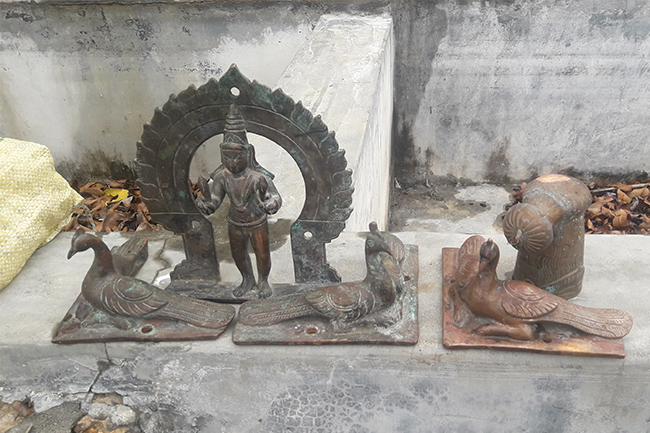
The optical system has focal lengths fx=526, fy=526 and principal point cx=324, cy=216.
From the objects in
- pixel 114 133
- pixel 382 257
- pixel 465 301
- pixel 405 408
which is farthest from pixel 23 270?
pixel 114 133

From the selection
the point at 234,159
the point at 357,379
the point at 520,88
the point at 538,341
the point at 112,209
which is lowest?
the point at 112,209

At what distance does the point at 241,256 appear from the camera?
1491 mm

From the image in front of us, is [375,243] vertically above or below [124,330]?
above

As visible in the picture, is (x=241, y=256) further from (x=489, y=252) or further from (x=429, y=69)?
(x=429, y=69)

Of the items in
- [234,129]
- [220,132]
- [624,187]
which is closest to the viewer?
[234,129]

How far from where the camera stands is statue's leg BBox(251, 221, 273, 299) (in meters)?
1.44

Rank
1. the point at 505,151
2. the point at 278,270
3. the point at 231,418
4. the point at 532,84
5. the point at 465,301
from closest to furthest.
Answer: the point at 465,301 → the point at 231,418 → the point at 278,270 → the point at 532,84 → the point at 505,151

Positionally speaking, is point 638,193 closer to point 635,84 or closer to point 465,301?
point 635,84

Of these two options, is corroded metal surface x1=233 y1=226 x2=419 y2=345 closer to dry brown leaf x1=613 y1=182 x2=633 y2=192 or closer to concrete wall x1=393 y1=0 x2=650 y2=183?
concrete wall x1=393 y1=0 x2=650 y2=183

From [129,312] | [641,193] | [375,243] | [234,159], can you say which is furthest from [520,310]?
[641,193]

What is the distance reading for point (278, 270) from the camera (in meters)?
1.72

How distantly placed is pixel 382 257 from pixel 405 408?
0.44 metres

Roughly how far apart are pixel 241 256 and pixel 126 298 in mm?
334

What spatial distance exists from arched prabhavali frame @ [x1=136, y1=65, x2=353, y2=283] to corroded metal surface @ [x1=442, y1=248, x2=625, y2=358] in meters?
0.38
